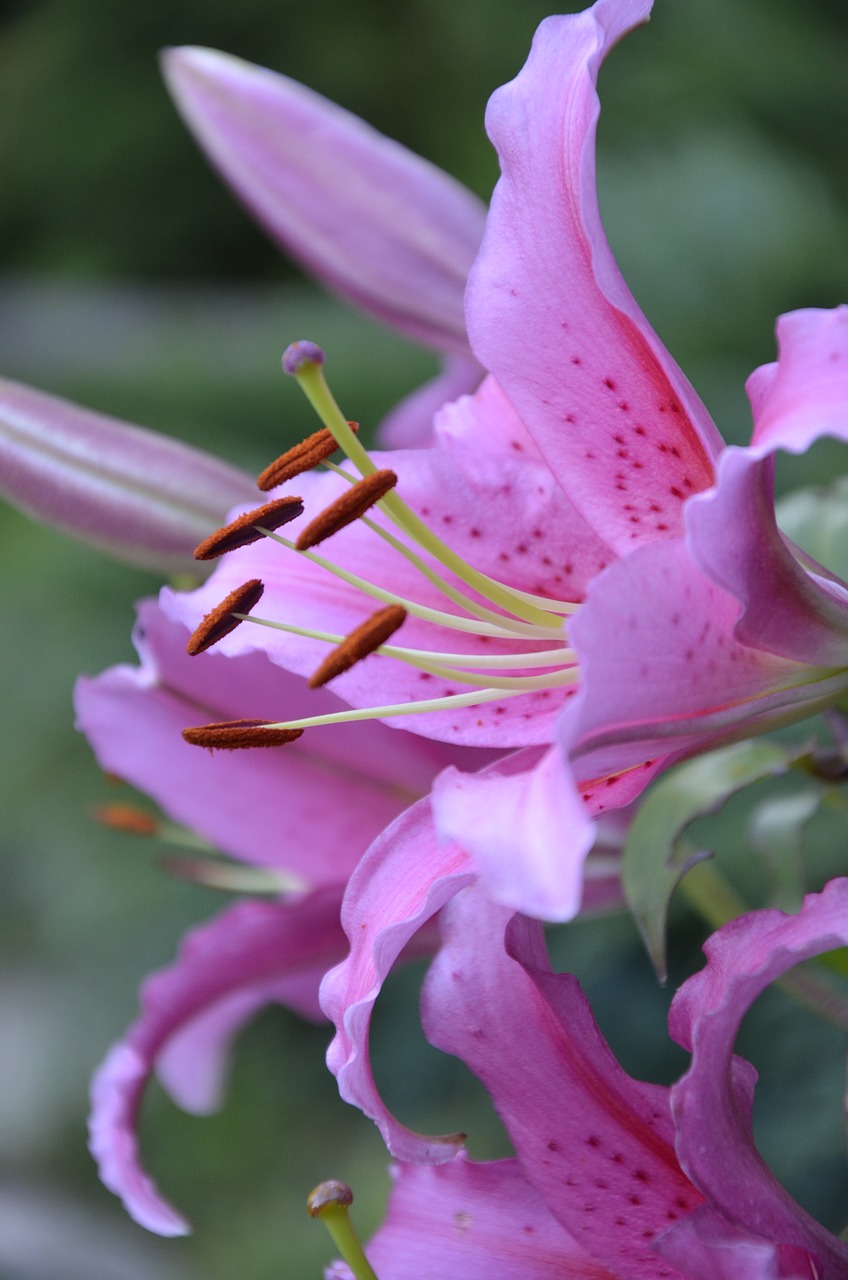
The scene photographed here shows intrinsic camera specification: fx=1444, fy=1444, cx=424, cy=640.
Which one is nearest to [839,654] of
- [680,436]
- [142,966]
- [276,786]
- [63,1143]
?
[680,436]

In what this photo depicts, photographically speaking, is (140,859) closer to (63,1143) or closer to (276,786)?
(63,1143)

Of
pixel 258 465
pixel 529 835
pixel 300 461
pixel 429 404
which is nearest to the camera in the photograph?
pixel 529 835

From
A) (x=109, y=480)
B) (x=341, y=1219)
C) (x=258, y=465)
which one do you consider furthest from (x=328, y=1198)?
(x=258, y=465)

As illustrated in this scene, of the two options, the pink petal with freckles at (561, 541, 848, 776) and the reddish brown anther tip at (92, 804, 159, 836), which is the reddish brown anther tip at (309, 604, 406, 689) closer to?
the pink petal with freckles at (561, 541, 848, 776)

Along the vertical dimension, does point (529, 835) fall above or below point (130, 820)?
above

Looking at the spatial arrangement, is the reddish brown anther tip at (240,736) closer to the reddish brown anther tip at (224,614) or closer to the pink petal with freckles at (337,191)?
the reddish brown anther tip at (224,614)

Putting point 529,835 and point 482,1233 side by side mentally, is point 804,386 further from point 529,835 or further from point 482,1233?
point 482,1233
